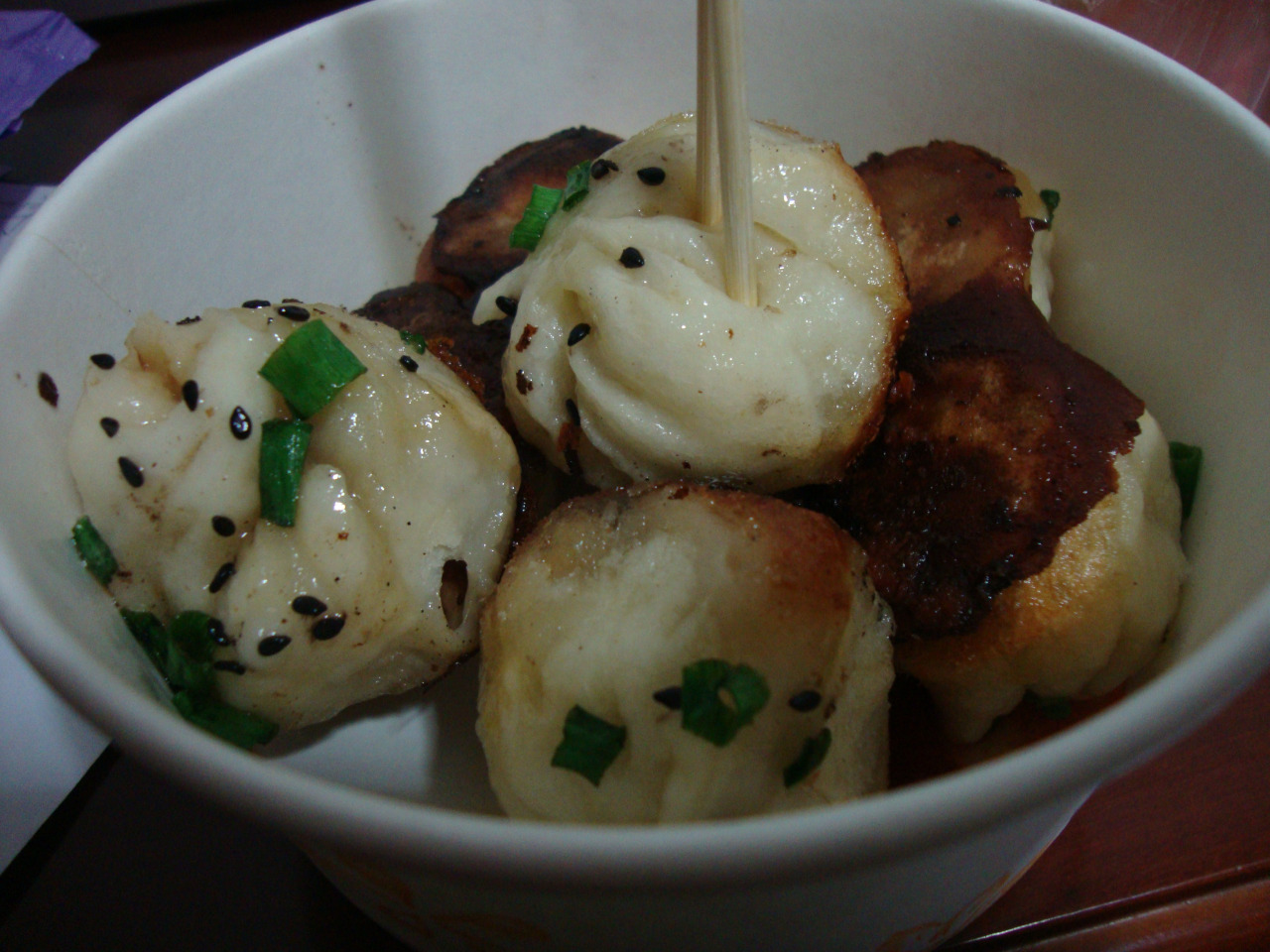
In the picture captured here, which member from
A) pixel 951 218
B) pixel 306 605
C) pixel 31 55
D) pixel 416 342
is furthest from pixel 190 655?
pixel 31 55

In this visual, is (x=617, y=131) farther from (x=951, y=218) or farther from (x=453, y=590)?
(x=453, y=590)

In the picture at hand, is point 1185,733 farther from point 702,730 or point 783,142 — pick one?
point 783,142

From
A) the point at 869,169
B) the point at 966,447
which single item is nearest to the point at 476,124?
the point at 869,169

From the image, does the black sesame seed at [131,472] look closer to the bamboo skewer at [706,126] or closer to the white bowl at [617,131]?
the white bowl at [617,131]

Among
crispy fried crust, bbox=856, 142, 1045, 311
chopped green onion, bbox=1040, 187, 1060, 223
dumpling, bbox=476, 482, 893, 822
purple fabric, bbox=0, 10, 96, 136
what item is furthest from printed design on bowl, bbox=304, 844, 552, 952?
purple fabric, bbox=0, 10, 96, 136

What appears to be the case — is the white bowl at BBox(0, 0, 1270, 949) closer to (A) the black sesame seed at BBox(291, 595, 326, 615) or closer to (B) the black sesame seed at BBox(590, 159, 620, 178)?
(A) the black sesame seed at BBox(291, 595, 326, 615)

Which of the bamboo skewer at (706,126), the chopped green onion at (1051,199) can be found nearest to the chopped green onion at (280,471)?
the bamboo skewer at (706,126)
